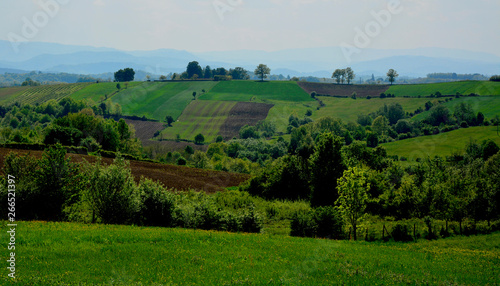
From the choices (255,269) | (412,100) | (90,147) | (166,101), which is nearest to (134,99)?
(166,101)

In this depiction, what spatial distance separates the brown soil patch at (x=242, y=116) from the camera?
529 ft

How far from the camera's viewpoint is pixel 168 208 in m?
29.6

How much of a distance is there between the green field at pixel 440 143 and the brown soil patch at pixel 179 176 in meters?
74.2

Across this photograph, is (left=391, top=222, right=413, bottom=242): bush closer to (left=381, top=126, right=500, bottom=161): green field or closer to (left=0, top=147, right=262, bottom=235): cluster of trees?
(left=0, top=147, right=262, bottom=235): cluster of trees

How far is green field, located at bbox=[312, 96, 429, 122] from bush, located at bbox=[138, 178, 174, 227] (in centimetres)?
14732

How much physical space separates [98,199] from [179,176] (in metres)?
32.1

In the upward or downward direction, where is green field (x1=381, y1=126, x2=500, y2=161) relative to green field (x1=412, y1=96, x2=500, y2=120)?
downward

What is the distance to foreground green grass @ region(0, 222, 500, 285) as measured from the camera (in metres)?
15.8

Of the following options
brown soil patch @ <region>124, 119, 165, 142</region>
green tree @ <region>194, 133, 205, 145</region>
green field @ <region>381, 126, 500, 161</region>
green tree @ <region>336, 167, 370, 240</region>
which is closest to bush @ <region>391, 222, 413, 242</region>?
green tree @ <region>336, 167, 370, 240</region>

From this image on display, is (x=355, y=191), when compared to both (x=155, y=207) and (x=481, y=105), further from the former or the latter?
(x=481, y=105)

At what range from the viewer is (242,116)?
176500 mm

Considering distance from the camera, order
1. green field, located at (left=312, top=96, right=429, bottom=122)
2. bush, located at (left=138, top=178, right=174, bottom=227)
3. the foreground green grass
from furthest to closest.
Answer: green field, located at (left=312, top=96, right=429, bottom=122) → bush, located at (left=138, top=178, right=174, bottom=227) → the foreground green grass

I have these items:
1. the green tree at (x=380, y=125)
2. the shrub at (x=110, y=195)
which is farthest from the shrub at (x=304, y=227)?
the green tree at (x=380, y=125)

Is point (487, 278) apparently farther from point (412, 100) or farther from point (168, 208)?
point (412, 100)
